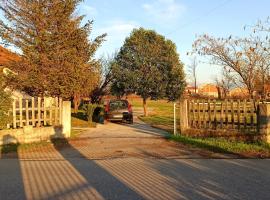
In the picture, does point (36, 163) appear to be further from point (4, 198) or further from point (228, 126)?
point (228, 126)

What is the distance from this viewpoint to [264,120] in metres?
14.5

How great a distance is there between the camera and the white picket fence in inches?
624

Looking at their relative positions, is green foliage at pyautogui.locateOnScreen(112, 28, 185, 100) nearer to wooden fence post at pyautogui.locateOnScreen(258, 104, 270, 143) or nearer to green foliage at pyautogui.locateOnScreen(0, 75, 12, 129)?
green foliage at pyautogui.locateOnScreen(0, 75, 12, 129)

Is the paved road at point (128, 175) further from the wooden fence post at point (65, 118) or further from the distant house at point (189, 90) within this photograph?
the distant house at point (189, 90)

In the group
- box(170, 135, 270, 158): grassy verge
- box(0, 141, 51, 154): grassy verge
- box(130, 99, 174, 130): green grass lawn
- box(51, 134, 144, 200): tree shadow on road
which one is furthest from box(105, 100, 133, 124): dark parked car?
box(51, 134, 144, 200): tree shadow on road

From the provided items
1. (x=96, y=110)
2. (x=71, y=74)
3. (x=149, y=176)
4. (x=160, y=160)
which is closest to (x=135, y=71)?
(x=96, y=110)

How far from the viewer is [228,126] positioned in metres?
16.4

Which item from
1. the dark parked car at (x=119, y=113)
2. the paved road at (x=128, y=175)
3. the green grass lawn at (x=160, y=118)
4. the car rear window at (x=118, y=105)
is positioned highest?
the car rear window at (x=118, y=105)

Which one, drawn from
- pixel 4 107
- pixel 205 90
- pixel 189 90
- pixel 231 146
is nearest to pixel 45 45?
pixel 4 107

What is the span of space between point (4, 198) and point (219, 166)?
5382mm

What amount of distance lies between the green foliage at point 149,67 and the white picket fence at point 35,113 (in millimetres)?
18522

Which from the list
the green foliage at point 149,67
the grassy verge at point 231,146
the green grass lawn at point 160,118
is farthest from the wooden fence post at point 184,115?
the green foliage at point 149,67

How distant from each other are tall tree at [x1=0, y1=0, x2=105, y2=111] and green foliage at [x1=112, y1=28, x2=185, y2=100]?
1337cm

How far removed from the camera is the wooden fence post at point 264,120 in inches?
570
